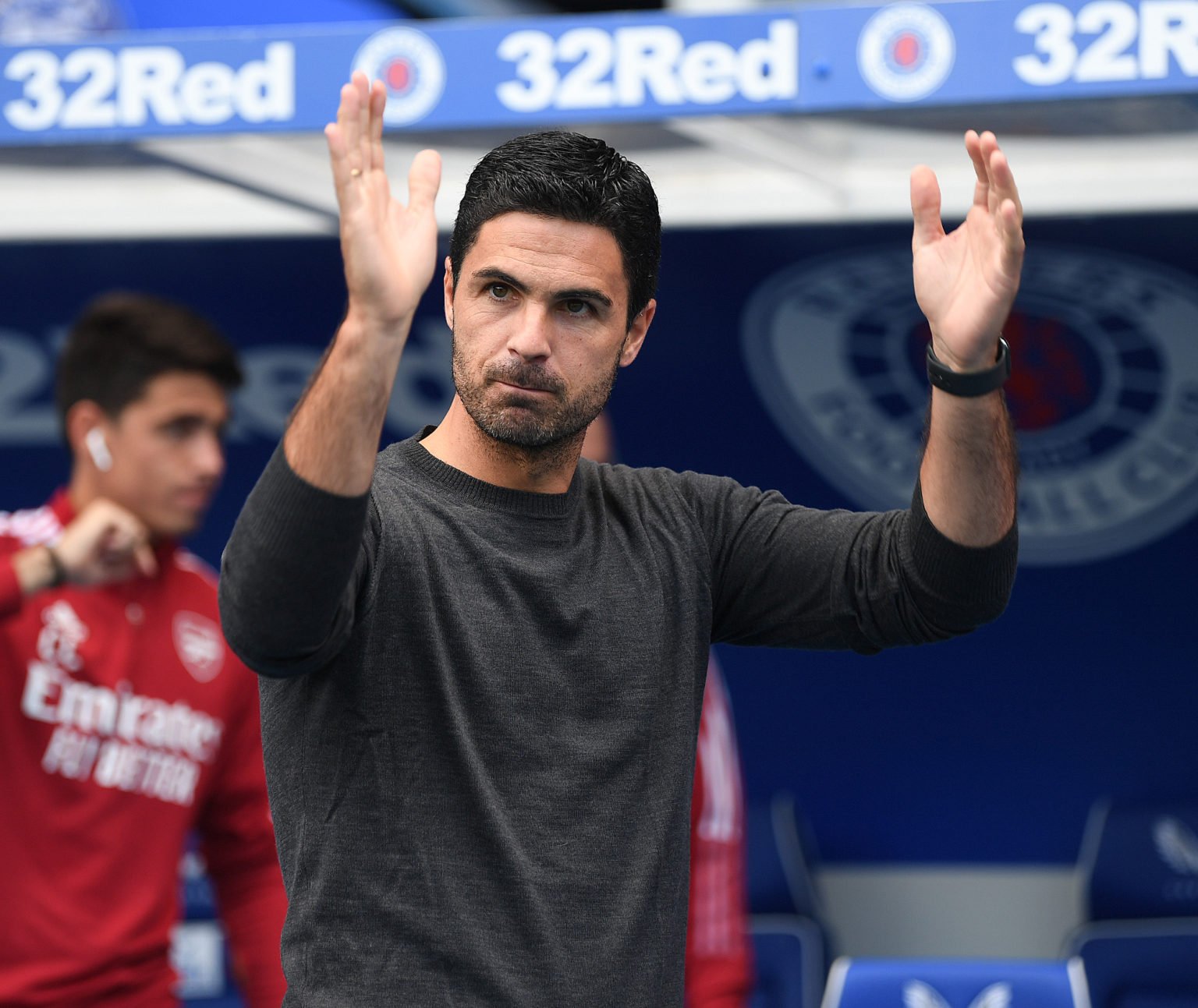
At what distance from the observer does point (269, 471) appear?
4.50 ft

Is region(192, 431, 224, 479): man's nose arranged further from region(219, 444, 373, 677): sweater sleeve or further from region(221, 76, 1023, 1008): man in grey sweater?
region(219, 444, 373, 677): sweater sleeve

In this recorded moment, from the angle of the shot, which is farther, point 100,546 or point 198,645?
point 198,645

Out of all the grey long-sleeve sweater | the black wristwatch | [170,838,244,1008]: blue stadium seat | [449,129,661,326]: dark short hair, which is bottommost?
[170,838,244,1008]: blue stadium seat

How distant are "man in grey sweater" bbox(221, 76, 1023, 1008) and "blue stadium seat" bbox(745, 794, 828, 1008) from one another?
2031 mm

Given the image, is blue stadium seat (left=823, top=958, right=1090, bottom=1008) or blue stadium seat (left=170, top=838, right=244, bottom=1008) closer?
blue stadium seat (left=823, top=958, right=1090, bottom=1008)

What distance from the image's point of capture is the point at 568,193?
1635 mm

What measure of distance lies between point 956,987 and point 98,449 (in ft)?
5.50

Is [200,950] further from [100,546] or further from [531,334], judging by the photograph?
[531,334]

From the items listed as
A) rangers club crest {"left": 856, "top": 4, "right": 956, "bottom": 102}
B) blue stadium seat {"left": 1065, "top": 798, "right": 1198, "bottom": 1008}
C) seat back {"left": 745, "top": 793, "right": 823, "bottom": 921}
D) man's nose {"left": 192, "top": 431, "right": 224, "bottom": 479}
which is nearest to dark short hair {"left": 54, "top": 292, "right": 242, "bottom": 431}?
man's nose {"left": 192, "top": 431, "right": 224, "bottom": 479}

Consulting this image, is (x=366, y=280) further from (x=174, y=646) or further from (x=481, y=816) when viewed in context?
(x=174, y=646)

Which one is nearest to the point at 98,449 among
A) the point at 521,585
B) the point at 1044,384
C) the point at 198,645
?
the point at 198,645

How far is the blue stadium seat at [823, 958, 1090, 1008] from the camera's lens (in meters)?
2.44

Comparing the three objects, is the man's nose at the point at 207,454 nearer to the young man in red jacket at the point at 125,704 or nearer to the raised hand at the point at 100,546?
the young man in red jacket at the point at 125,704

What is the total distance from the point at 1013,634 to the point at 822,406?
2.23 ft
